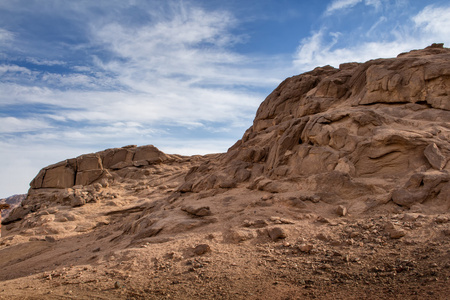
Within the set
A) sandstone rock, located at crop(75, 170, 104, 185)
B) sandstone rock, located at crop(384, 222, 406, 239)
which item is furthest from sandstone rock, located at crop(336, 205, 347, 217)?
sandstone rock, located at crop(75, 170, 104, 185)

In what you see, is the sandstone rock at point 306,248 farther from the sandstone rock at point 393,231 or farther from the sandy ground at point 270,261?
the sandstone rock at point 393,231

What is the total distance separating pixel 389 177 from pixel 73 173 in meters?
21.6

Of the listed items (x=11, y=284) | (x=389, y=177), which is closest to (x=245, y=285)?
(x=11, y=284)

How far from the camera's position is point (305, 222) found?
818 centimetres

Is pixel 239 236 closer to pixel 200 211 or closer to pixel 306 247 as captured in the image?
pixel 306 247

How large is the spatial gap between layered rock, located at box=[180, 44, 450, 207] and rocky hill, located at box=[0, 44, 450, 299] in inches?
1.7

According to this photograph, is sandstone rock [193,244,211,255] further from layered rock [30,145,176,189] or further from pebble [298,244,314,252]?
layered rock [30,145,176,189]

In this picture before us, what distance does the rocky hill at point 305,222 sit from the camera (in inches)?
230

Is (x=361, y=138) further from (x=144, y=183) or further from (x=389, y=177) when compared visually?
(x=144, y=183)

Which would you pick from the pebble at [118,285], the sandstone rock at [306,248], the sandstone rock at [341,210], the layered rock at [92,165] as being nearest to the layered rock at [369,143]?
the sandstone rock at [341,210]

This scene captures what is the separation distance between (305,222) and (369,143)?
12.3 feet

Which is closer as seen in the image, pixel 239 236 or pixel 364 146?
pixel 239 236

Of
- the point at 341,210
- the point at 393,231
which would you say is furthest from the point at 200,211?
the point at 393,231

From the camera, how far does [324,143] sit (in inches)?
435
